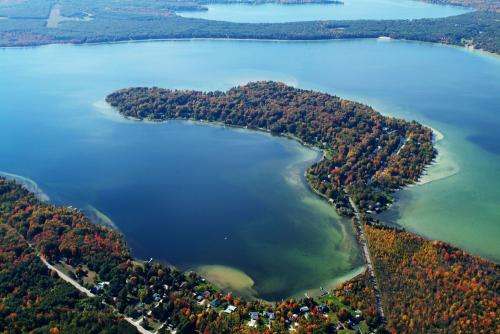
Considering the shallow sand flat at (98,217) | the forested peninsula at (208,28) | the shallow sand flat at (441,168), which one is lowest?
the shallow sand flat at (98,217)

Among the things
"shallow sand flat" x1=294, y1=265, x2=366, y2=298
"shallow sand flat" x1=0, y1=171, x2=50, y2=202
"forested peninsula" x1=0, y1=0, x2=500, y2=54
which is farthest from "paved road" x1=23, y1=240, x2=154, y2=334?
"forested peninsula" x1=0, y1=0, x2=500, y2=54

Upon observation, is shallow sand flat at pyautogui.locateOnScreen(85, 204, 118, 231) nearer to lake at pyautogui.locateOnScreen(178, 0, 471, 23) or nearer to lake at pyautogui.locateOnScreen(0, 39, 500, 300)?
lake at pyautogui.locateOnScreen(0, 39, 500, 300)

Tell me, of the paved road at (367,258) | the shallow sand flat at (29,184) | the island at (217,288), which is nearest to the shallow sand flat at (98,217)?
the island at (217,288)

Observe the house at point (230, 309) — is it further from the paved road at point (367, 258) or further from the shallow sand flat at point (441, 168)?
the shallow sand flat at point (441, 168)

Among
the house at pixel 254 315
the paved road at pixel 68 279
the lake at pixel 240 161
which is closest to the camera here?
the house at pixel 254 315

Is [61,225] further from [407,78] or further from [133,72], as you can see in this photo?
[407,78]


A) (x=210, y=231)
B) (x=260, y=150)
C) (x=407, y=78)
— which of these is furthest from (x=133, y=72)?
(x=210, y=231)
